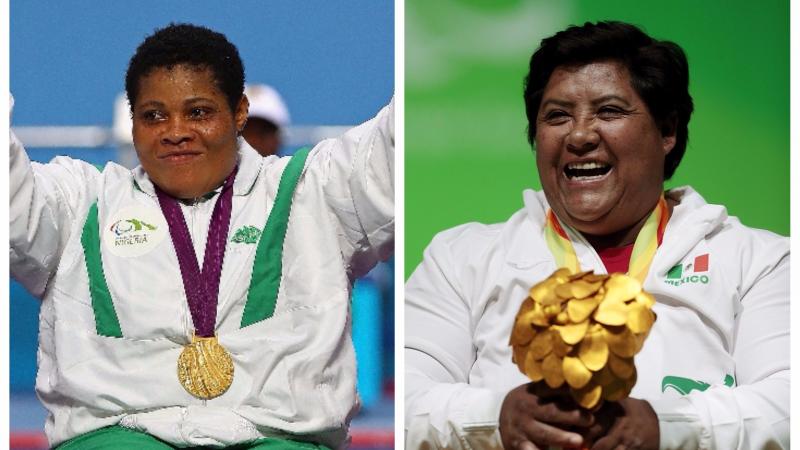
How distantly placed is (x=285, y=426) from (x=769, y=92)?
59.7 inches

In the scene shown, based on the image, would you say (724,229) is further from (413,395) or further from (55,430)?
(55,430)

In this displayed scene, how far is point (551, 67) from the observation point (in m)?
3.42

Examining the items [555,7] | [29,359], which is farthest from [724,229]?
[29,359]

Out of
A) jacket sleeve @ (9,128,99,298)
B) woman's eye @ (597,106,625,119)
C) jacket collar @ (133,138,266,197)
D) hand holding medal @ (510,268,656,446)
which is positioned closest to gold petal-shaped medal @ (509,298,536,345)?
hand holding medal @ (510,268,656,446)

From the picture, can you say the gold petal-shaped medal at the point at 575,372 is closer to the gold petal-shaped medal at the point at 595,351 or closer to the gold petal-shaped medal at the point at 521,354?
the gold petal-shaped medal at the point at 595,351

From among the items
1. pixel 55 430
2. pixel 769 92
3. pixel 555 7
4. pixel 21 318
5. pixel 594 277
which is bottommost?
pixel 55 430

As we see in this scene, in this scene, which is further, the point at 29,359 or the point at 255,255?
the point at 29,359

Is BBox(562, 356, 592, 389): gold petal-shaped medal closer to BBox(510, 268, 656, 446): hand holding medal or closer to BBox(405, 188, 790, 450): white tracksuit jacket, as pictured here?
BBox(510, 268, 656, 446): hand holding medal

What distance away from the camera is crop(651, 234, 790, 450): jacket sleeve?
10.1ft

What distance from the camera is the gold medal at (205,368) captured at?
325 centimetres

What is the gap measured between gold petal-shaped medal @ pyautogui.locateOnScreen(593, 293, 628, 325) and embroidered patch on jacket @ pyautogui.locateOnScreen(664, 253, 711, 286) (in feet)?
1.54

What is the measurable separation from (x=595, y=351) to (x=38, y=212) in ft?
4.68

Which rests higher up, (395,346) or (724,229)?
(724,229)

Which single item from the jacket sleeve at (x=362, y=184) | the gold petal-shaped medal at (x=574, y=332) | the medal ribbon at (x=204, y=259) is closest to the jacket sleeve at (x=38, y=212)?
the medal ribbon at (x=204, y=259)
